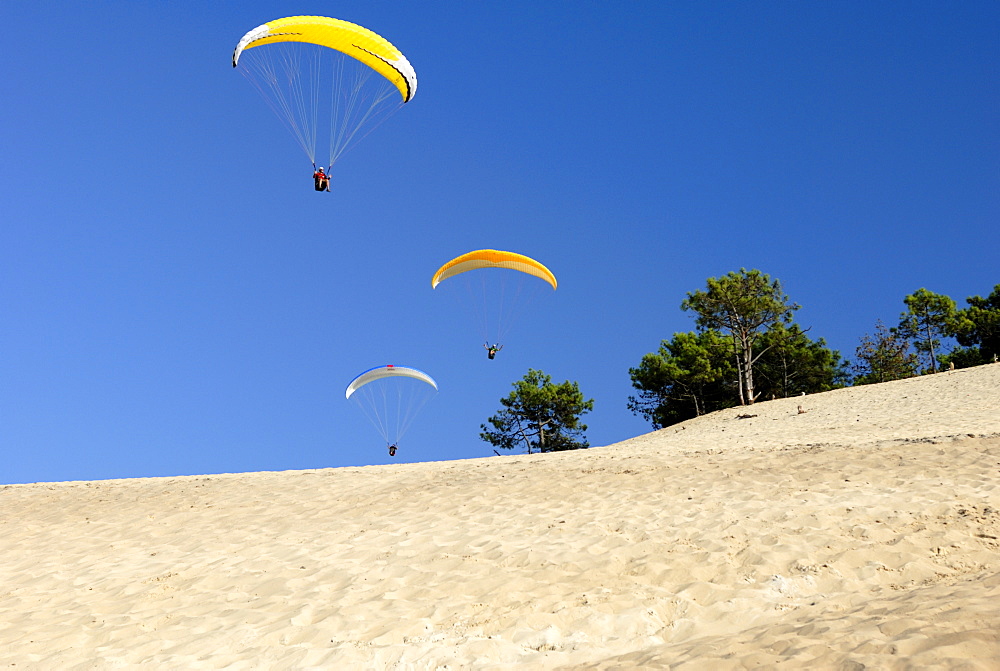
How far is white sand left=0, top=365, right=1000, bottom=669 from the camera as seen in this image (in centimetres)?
659

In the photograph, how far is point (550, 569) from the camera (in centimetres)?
912

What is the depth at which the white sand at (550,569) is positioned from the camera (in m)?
6.59

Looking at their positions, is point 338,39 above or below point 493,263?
above

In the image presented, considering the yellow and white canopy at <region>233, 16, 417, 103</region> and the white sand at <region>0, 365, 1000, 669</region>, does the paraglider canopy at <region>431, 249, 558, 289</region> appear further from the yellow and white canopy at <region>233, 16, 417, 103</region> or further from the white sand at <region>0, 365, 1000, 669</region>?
the white sand at <region>0, 365, 1000, 669</region>

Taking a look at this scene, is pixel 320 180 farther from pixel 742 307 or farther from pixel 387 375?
pixel 742 307

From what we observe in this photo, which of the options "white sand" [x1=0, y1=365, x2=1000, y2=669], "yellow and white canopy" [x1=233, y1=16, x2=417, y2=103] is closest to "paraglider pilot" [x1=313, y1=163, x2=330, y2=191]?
"yellow and white canopy" [x1=233, y1=16, x2=417, y2=103]

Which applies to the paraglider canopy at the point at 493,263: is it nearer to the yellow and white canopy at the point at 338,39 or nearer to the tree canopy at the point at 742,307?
the yellow and white canopy at the point at 338,39

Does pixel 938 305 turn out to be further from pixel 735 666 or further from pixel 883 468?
pixel 735 666

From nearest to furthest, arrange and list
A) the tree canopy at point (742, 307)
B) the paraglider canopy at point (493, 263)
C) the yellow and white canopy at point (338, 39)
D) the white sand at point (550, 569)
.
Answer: the white sand at point (550, 569)
the yellow and white canopy at point (338, 39)
the paraglider canopy at point (493, 263)
the tree canopy at point (742, 307)

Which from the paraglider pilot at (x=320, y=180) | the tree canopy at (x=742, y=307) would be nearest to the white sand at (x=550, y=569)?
the paraglider pilot at (x=320, y=180)

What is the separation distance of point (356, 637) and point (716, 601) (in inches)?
154

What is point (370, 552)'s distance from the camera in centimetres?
1075

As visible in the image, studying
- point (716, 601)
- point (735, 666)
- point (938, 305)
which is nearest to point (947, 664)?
point (735, 666)

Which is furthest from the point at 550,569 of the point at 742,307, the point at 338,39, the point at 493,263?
the point at 742,307
